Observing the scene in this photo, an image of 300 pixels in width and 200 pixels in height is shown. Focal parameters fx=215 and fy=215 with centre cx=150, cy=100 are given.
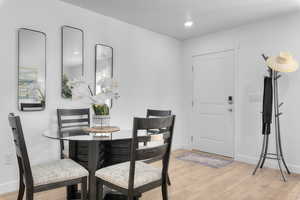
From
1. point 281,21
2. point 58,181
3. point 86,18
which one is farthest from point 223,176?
point 86,18

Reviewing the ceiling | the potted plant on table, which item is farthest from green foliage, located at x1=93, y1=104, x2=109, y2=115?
the ceiling

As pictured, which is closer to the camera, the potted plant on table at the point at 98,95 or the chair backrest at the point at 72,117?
the potted plant on table at the point at 98,95

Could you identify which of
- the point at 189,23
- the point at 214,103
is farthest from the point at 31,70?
the point at 214,103

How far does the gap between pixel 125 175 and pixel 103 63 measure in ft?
6.92

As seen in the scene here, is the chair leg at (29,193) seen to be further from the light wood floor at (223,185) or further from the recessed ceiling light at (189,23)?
the recessed ceiling light at (189,23)

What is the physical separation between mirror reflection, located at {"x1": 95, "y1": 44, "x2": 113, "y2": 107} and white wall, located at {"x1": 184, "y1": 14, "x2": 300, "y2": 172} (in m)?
2.09

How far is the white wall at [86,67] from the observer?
2.47 m

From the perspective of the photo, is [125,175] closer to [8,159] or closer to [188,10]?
[8,159]

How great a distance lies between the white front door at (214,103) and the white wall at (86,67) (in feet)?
1.38

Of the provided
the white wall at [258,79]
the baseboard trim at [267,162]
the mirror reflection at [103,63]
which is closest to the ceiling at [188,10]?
the white wall at [258,79]

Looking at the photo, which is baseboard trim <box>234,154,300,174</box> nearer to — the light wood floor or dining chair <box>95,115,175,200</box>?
the light wood floor

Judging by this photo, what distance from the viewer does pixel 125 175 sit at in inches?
66.0

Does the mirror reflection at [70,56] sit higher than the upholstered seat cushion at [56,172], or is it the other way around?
the mirror reflection at [70,56]

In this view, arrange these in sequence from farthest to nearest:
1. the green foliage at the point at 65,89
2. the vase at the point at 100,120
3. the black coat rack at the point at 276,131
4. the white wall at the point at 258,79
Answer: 1. the white wall at the point at 258,79
2. the black coat rack at the point at 276,131
3. the green foliage at the point at 65,89
4. the vase at the point at 100,120
